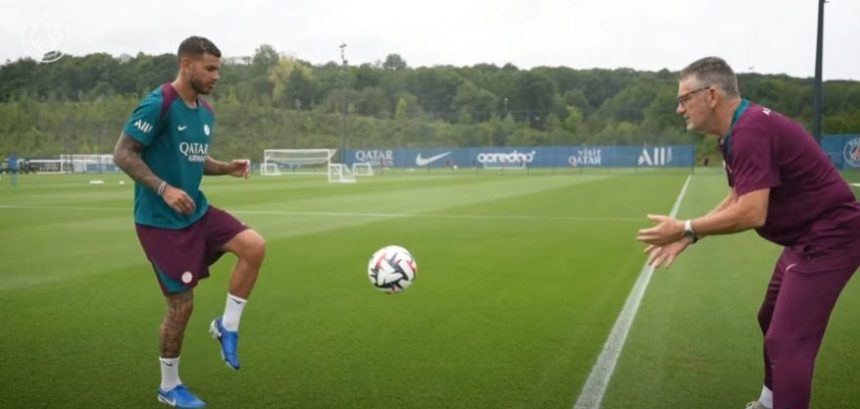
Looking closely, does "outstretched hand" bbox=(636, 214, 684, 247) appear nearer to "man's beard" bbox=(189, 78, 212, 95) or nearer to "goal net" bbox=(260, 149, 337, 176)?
"man's beard" bbox=(189, 78, 212, 95)

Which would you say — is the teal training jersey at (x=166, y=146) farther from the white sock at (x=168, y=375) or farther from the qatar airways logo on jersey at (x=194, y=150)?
the white sock at (x=168, y=375)

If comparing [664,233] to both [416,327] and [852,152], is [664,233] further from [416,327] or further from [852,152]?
[852,152]

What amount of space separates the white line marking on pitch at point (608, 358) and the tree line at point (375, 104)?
30566mm

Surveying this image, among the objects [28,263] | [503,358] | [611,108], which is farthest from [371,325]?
[611,108]

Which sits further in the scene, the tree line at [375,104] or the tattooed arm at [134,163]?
the tree line at [375,104]

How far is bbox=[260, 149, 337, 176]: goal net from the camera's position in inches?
2454

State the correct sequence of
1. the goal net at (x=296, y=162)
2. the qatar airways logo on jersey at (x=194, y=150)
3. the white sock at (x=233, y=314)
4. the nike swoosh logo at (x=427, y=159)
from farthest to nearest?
the nike swoosh logo at (x=427, y=159), the goal net at (x=296, y=162), the white sock at (x=233, y=314), the qatar airways logo on jersey at (x=194, y=150)

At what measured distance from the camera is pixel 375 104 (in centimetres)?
10656

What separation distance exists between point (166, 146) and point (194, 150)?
20 centimetres

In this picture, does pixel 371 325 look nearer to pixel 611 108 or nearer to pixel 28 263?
pixel 28 263

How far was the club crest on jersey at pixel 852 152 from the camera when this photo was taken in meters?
44.8

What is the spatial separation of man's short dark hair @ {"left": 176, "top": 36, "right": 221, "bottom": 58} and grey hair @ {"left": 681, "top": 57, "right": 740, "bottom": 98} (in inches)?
121

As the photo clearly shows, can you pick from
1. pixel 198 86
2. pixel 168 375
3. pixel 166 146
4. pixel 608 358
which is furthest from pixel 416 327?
pixel 198 86

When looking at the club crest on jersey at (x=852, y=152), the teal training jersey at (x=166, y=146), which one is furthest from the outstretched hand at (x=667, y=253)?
the club crest on jersey at (x=852, y=152)
